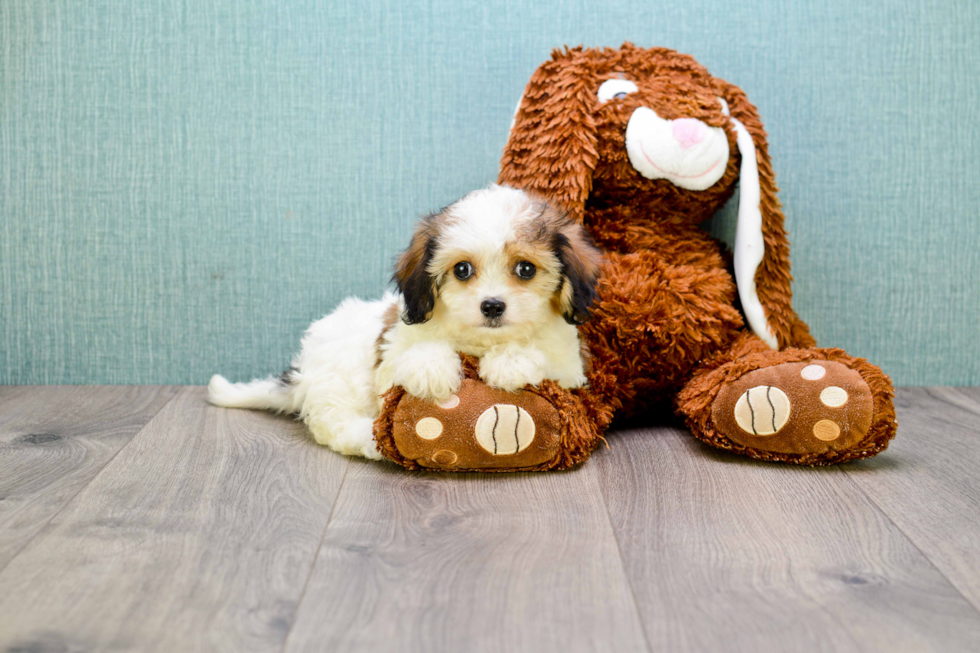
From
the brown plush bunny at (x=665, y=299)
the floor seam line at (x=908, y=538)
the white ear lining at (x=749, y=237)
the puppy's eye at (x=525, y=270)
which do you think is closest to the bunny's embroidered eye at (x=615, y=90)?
the brown plush bunny at (x=665, y=299)

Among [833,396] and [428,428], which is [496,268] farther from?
[833,396]

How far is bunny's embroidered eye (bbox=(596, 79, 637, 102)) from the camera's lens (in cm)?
177

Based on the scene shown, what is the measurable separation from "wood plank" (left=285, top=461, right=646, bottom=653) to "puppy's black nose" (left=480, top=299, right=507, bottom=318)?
305 mm

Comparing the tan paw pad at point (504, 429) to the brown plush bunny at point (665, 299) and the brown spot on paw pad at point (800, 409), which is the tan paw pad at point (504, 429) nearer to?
the brown plush bunny at point (665, 299)

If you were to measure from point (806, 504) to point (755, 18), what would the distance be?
4.31 feet

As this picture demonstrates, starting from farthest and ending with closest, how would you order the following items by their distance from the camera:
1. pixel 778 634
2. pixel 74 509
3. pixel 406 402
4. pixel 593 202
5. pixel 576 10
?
pixel 576 10, pixel 593 202, pixel 406 402, pixel 74 509, pixel 778 634

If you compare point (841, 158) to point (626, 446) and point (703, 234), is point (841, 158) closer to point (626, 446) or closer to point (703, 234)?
point (703, 234)

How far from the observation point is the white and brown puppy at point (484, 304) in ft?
4.61

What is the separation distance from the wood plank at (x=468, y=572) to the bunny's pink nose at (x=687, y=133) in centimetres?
75

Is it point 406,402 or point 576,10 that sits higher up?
point 576,10

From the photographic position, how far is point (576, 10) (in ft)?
6.73

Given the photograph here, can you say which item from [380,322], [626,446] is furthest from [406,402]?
[626,446]

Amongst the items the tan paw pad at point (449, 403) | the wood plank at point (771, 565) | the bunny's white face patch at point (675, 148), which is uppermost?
the bunny's white face patch at point (675, 148)

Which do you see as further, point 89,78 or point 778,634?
point 89,78
